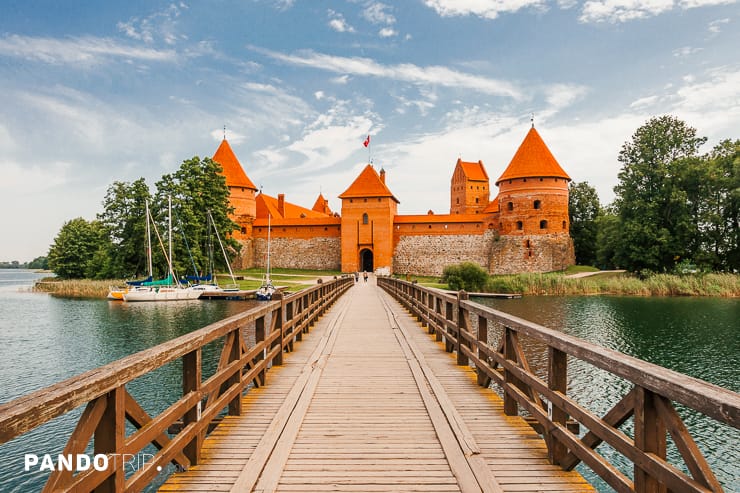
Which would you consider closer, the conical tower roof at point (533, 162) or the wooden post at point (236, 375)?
the wooden post at point (236, 375)

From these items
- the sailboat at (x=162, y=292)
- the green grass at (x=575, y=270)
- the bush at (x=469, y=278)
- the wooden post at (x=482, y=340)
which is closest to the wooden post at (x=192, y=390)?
the wooden post at (x=482, y=340)

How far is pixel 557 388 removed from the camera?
292cm

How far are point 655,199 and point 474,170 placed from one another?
1310 inches

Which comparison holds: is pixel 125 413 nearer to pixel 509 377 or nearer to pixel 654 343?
pixel 509 377

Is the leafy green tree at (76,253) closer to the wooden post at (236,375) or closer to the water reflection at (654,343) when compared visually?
the water reflection at (654,343)

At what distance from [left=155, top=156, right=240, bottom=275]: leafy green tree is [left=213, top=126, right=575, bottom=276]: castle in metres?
6.43

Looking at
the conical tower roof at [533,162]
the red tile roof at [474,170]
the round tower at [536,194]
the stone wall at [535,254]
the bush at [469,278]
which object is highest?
the red tile roof at [474,170]

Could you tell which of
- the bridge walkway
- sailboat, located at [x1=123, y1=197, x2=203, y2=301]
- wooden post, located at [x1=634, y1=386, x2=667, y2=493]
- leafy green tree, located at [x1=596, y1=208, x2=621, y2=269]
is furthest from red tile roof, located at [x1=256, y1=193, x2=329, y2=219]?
wooden post, located at [x1=634, y1=386, x2=667, y2=493]

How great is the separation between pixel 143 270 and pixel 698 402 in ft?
115

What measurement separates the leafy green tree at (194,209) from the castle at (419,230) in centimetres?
643

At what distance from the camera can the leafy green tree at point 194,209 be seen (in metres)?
30.1

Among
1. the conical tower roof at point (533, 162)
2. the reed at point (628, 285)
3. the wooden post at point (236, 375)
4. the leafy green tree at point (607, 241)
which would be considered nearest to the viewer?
the wooden post at point (236, 375)

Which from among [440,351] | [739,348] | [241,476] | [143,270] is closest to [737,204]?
[739,348]

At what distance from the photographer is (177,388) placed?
9352 millimetres
